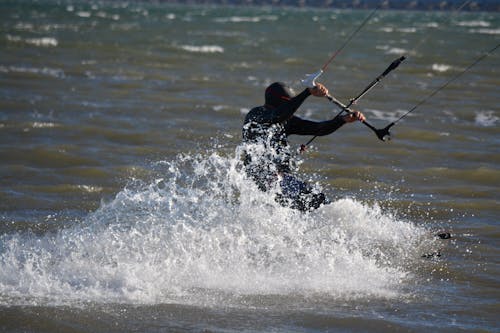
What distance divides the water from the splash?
0.02 meters

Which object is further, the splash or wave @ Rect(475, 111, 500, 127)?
wave @ Rect(475, 111, 500, 127)

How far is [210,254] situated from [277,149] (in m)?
1.30

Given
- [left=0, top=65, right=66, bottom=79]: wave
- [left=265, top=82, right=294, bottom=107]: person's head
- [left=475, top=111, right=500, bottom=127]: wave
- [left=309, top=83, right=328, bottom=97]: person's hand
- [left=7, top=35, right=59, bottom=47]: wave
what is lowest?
[left=475, top=111, right=500, bottom=127]: wave

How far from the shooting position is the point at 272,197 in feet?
29.4

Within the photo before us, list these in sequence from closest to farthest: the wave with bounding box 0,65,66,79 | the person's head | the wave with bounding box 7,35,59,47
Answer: the person's head
the wave with bounding box 0,65,66,79
the wave with bounding box 7,35,59,47

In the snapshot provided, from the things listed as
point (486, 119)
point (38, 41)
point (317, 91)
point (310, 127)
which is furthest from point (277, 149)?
point (38, 41)

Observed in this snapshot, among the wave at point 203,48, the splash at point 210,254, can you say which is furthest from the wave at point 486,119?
the wave at point 203,48

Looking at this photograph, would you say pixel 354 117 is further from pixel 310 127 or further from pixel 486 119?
pixel 486 119

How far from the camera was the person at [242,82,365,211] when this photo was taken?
347 inches

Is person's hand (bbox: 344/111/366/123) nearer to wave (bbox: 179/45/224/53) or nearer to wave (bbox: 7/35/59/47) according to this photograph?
wave (bbox: 179/45/224/53)

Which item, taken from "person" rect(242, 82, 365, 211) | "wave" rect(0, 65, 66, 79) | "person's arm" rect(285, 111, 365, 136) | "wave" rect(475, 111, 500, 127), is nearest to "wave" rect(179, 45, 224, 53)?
"wave" rect(0, 65, 66, 79)

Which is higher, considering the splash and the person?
the person

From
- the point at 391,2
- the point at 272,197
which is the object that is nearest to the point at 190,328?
the point at 272,197

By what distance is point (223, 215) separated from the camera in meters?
9.26
